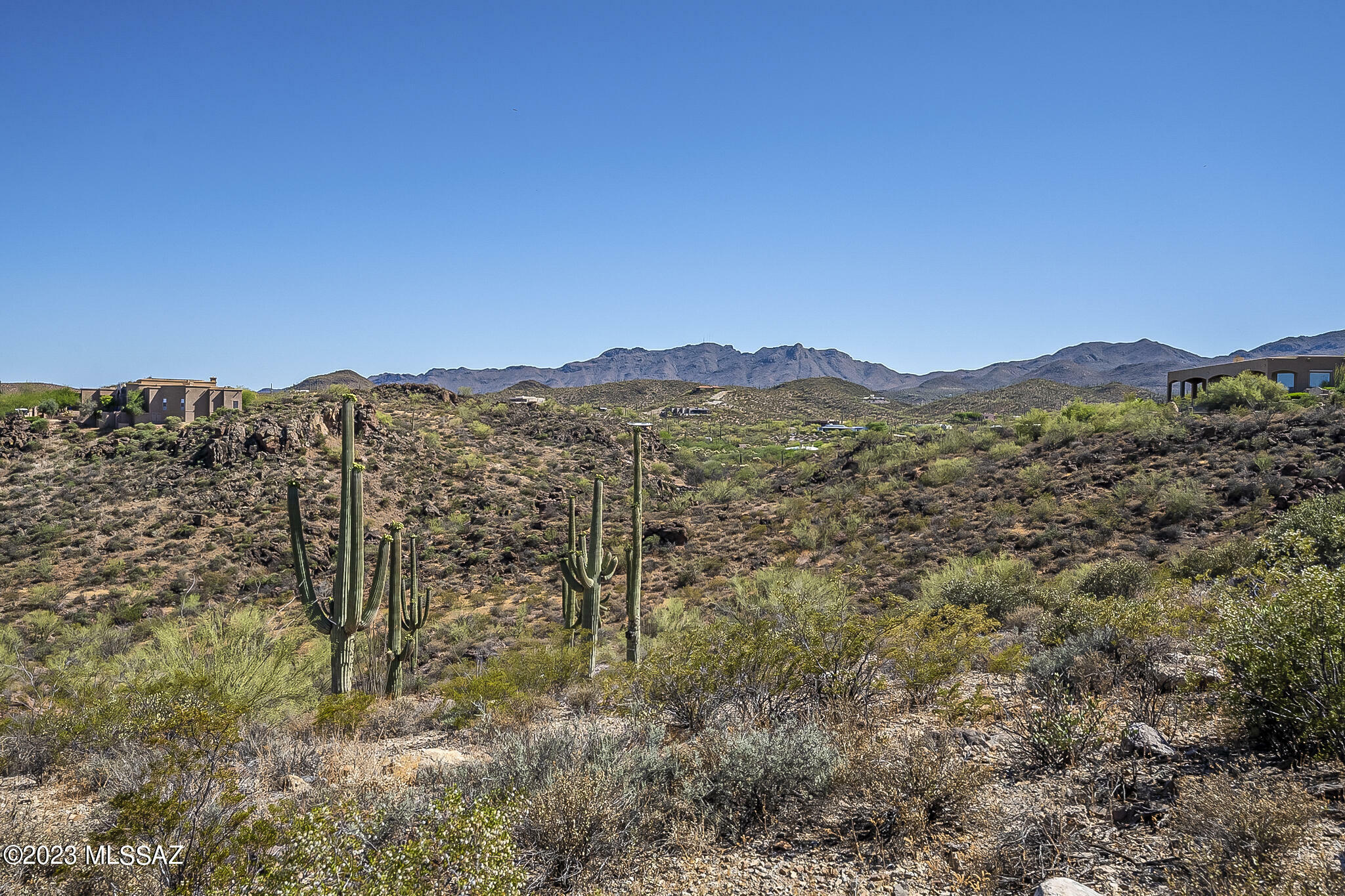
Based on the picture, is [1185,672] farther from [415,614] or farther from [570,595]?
[415,614]

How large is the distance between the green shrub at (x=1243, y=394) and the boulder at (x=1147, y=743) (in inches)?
1143

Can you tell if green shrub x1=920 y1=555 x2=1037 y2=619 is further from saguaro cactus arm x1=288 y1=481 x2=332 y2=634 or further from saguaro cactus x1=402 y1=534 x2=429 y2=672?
saguaro cactus arm x1=288 y1=481 x2=332 y2=634

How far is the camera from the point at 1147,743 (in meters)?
5.60

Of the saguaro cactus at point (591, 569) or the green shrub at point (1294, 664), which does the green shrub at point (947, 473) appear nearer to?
the saguaro cactus at point (591, 569)

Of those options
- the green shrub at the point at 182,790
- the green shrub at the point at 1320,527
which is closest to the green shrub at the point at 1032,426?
the green shrub at the point at 1320,527

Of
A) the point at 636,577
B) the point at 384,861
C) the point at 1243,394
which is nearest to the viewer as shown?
the point at 384,861

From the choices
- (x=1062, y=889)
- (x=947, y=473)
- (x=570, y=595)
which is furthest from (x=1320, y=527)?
(x=947, y=473)

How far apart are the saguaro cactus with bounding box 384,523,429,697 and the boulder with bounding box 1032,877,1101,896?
30.7 feet

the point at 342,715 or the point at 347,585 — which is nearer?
the point at 342,715

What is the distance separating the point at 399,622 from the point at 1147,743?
11.2 m

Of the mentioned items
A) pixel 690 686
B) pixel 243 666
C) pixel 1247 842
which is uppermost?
pixel 1247 842

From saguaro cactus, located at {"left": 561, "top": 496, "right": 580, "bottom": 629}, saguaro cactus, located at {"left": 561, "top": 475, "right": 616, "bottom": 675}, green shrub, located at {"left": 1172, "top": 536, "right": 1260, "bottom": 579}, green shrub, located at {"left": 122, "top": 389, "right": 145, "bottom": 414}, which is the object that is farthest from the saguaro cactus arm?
green shrub, located at {"left": 122, "top": 389, "right": 145, "bottom": 414}

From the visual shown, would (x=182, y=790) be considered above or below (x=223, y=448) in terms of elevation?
below

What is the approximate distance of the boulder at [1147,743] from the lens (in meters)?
5.55
